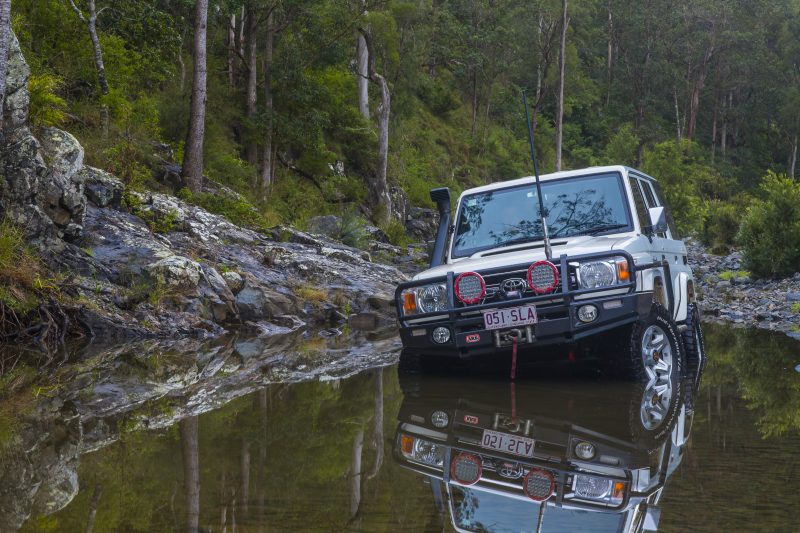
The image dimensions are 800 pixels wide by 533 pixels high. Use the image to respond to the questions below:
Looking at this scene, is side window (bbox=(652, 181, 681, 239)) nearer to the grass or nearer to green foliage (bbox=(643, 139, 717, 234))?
the grass

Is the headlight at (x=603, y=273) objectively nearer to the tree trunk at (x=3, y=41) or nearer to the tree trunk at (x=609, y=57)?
the tree trunk at (x=3, y=41)

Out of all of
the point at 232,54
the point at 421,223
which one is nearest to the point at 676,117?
the point at 421,223

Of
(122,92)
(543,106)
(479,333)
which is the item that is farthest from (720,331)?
(543,106)

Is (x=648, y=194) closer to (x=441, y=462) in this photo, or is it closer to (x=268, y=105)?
(x=441, y=462)

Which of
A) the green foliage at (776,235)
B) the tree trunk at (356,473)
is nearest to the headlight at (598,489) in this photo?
the tree trunk at (356,473)

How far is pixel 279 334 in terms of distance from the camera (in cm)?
1193

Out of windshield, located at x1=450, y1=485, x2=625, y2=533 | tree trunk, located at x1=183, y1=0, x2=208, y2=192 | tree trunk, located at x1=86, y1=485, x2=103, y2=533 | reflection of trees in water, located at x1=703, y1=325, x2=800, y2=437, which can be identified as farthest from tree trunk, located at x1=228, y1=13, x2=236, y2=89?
windshield, located at x1=450, y1=485, x2=625, y2=533

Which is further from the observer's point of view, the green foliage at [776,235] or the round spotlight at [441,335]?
the green foliage at [776,235]

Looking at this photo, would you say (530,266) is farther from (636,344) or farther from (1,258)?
(1,258)

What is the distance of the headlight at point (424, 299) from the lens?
7.38m

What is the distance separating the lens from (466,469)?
447 cm

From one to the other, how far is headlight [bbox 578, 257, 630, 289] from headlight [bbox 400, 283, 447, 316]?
1103 mm

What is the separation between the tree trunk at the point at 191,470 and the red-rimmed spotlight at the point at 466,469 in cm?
118

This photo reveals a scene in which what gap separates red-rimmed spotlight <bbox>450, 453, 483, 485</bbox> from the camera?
4238 mm
